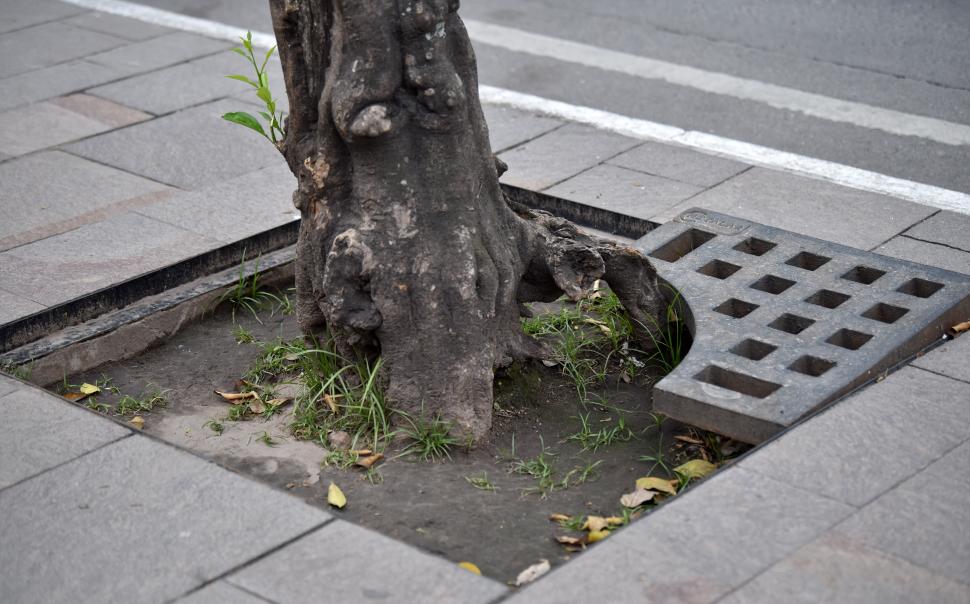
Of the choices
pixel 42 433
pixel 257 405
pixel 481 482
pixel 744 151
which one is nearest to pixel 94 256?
pixel 257 405

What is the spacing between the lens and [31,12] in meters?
9.43

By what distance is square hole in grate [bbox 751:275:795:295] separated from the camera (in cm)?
465

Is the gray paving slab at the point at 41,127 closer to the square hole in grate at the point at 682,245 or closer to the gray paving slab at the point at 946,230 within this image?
the square hole in grate at the point at 682,245

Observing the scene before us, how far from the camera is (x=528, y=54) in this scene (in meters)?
8.49

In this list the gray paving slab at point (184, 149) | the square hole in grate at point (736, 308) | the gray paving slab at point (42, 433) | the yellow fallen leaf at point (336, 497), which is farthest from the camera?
the gray paving slab at point (184, 149)

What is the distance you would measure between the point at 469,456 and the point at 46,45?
591 centimetres

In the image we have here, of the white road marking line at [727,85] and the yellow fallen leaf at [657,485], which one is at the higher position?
the white road marking line at [727,85]

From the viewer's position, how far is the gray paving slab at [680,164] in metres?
6.20

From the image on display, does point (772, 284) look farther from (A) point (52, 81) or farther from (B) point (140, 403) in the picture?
(A) point (52, 81)

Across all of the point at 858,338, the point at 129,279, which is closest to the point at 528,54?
the point at 129,279

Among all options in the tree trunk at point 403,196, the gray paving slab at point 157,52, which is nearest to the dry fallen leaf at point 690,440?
the tree trunk at point 403,196

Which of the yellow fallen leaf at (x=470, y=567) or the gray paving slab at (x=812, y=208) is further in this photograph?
the gray paving slab at (x=812, y=208)

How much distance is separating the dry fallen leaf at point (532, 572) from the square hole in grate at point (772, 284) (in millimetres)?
1672

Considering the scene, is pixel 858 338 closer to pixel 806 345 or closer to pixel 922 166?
pixel 806 345
